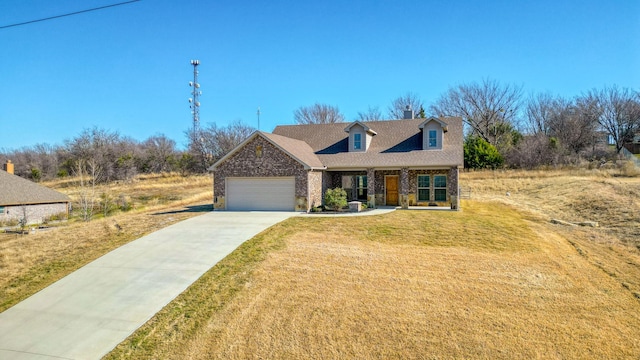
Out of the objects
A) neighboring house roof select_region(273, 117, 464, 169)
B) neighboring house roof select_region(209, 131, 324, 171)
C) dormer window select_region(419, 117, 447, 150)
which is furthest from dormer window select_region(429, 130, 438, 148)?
neighboring house roof select_region(209, 131, 324, 171)

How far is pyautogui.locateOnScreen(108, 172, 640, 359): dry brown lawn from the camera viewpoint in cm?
674

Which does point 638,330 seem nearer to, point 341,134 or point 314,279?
point 314,279

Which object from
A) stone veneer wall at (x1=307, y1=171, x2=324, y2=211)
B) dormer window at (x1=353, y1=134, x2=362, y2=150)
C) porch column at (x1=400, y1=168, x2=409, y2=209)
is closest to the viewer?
stone veneer wall at (x1=307, y1=171, x2=324, y2=211)

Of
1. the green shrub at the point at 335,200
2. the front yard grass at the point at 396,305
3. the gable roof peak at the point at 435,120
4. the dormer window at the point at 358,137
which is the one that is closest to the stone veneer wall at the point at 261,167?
the green shrub at the point at 335,200

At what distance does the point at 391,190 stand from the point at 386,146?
9.88ft

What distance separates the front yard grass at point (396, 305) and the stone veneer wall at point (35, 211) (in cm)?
2222

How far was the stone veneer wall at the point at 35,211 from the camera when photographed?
2439cm

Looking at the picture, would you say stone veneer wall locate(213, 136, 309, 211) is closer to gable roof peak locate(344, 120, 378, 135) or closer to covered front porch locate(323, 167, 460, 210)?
covered front porch locate(323, 167, 460, 210)

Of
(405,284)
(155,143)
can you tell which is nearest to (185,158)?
(155,143)

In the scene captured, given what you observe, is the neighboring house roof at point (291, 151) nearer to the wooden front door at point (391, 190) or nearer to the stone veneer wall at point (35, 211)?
the wooden front door at point (391, 190)

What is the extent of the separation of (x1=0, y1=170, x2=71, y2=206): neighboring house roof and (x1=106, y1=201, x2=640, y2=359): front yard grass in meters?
22.5

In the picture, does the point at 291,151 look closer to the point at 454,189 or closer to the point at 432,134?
the point at 432,134

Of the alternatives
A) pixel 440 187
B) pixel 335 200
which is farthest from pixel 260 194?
pixel 440 187

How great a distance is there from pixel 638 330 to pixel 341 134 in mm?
19551
